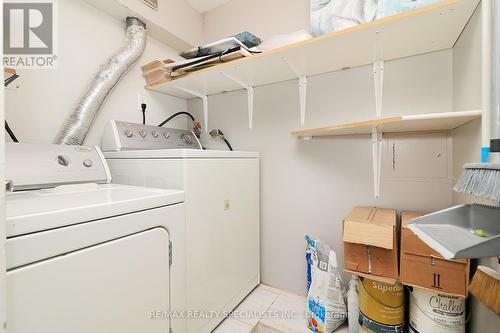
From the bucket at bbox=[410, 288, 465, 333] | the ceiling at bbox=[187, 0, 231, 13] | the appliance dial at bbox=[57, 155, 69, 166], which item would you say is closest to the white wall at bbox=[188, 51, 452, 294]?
the bucket at bbox=[410, 288, 465, 333]

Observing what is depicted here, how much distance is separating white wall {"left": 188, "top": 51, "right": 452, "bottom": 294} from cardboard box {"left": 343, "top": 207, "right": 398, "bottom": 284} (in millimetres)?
332

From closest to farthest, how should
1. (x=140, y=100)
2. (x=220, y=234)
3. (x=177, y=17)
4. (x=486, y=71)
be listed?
(x=486, y=71), (x=220, y=234), (x=140, y=100), (x=177, y=17)

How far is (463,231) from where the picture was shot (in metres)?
0.67

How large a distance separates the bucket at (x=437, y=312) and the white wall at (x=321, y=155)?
0.48m

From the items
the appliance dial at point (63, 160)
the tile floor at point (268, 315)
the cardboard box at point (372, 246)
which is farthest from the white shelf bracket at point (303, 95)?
the appliance dial at point (63, 160)

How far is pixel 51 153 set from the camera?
1.16 m

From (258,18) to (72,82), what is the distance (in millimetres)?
1484

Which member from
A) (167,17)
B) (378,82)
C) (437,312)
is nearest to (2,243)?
(437,312)

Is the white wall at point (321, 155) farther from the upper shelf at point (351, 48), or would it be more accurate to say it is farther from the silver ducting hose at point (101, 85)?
the silver ducting hose at point (101, 85)

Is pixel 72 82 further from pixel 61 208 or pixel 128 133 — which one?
pixel 61 208

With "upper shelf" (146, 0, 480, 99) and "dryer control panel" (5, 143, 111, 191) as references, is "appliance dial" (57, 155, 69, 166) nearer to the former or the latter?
"dryer control panel" (5, 143, 111, 191)

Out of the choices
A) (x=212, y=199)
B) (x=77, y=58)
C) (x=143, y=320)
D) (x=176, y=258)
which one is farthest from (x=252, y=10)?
(x=143, y=320)

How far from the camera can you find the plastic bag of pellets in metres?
1.31

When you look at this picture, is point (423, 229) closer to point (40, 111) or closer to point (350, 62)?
point (350, 62)
